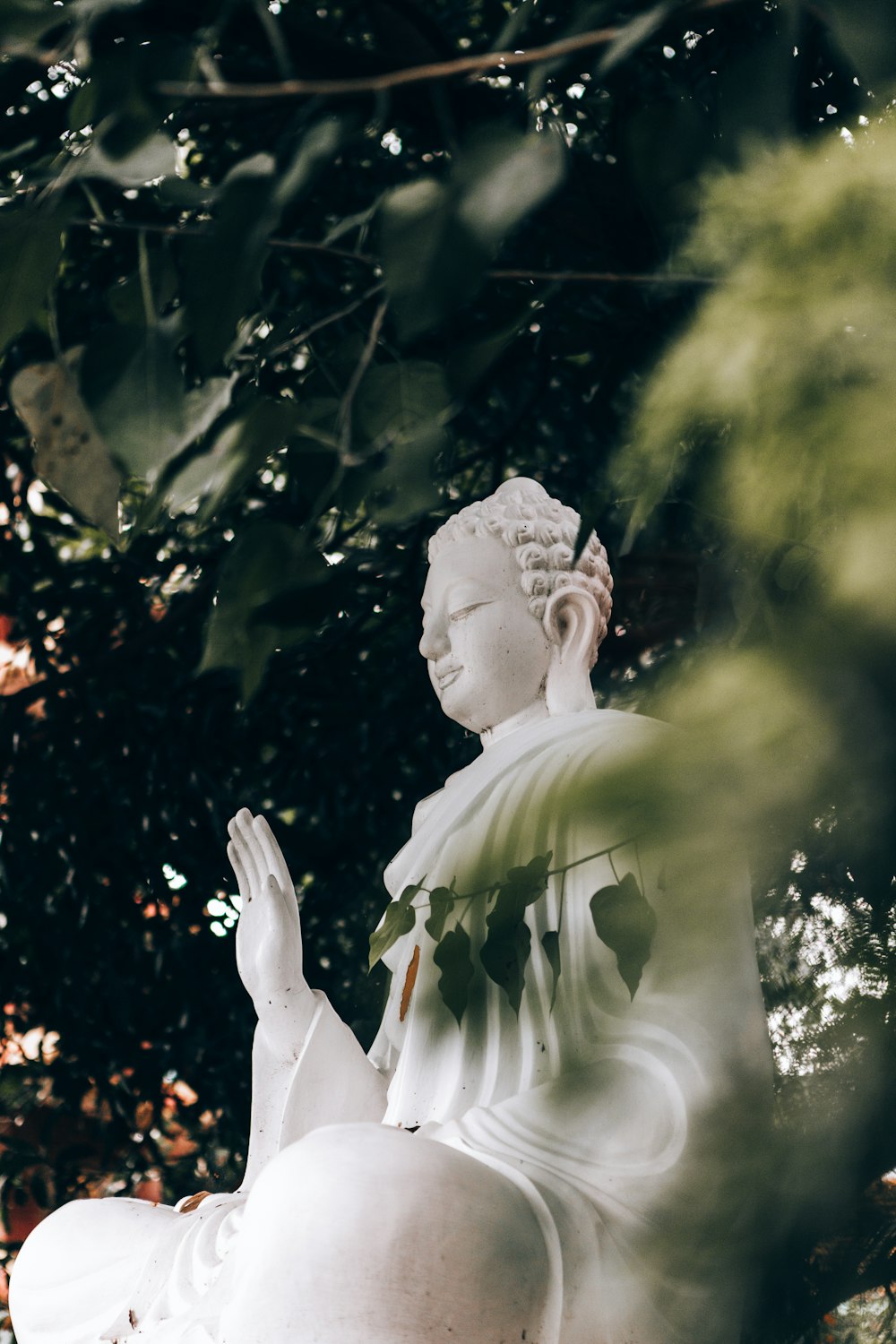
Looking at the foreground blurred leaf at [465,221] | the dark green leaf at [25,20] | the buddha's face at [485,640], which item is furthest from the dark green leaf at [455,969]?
the buddha's face at [485,640]

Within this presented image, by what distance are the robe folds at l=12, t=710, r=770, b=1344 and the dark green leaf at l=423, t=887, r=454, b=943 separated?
0.6 inches

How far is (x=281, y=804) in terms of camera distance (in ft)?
13.9

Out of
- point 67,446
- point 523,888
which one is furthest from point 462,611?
point 523,888

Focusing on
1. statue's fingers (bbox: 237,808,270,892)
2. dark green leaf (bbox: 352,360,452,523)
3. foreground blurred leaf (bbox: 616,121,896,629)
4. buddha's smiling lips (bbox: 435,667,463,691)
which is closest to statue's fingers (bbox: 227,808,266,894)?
statue's fingers (bbox: 237,808,270,892)

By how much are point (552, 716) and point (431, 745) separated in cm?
161

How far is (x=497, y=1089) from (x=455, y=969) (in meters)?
1.48

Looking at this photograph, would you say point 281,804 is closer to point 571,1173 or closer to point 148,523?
point 571,1173

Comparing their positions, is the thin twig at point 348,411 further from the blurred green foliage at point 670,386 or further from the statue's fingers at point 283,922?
the statue's fingers at point 283,922

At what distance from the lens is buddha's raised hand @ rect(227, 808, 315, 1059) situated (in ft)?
7.79

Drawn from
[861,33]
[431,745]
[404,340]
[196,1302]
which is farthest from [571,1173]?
[431,745]

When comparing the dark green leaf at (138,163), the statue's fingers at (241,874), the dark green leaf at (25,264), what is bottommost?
the statue's fingers at (241,874)

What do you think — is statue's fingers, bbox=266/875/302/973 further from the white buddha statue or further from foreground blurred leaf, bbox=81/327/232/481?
foreground blurred leaf, bbox=81/327/232/481

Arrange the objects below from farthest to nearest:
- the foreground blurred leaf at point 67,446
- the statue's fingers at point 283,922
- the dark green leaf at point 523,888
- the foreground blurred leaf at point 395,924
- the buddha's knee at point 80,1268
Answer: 1. the statue's fingers at point 283,922
2. the buddha's knee at point 80,1268
3. the foreground blurred leaf at point 67,446
4. the foreground blurred leaf at point 395,924
5. the dark green leaf at point 523,888

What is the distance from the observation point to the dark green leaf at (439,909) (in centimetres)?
66
